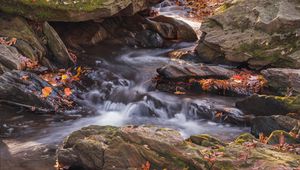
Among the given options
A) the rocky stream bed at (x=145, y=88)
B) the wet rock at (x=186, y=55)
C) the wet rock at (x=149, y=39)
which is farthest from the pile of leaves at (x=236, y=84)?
the wet rock at (x=149, y=39)

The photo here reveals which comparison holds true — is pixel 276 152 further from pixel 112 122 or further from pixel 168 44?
pixel 168 44

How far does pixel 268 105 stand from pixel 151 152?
14.0 feet

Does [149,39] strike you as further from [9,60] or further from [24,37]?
[9,60]

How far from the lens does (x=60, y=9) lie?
11.3 m

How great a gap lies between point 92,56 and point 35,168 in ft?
22.2

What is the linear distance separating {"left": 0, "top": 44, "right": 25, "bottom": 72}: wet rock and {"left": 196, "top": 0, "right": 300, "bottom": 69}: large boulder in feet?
19.5

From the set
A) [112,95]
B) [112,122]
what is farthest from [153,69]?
[112,122]

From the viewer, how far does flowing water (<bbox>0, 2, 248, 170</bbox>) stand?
7248 millimetres

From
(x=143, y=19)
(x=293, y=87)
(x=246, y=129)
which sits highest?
(x=143, y=19)

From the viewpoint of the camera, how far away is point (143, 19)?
52.1 feet

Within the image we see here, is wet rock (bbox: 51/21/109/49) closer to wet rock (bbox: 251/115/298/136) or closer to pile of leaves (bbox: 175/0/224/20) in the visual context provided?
pile of leaves (bbox: 175/0/224/20)

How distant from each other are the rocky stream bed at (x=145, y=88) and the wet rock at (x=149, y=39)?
38 mm

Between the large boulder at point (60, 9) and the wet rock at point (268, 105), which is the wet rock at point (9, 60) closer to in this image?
the large boulder at point (60, 9)

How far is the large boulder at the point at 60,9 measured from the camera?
11094 mm
